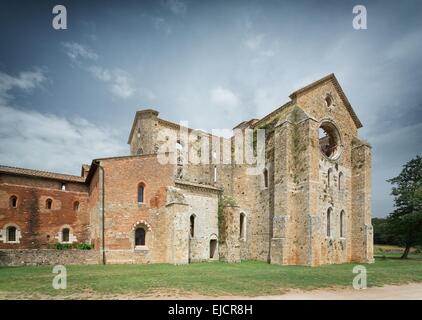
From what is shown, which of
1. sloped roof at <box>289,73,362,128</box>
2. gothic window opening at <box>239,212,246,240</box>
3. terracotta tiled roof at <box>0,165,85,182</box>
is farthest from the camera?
gothic window opening at <box>239,212,246,240</box>

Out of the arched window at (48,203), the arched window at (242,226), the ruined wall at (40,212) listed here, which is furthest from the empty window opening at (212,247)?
the arched window at (48,203)

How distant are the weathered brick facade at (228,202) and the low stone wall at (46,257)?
258mm

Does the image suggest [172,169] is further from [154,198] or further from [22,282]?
Result: [22,282]

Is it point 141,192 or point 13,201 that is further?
point 13,201

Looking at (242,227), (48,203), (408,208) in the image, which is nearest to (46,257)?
(48,203)

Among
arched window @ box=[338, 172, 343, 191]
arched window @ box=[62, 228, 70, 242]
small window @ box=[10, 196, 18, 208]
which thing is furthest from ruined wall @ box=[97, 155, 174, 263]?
arched window @ box=[338, 172, 343, 191]

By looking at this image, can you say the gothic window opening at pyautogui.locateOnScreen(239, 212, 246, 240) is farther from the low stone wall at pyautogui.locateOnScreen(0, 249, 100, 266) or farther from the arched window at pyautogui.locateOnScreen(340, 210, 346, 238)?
the low stone wall at pyautogui.locateOnScreen(0, 249, 100, 266)

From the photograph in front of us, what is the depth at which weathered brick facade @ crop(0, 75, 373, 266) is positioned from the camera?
76.1ft

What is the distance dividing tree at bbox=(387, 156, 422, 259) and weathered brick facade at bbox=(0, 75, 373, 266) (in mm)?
5621

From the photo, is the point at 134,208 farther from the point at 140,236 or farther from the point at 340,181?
the point at 340,181

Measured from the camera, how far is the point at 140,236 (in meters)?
23.7

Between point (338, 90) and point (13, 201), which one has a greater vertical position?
point (338, 90)

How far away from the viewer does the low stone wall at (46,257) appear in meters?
20.2

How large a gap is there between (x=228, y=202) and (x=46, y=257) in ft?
45.5
